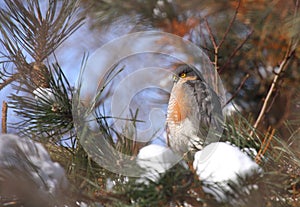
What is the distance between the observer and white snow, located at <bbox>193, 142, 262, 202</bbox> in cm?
50

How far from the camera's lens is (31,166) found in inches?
21.1

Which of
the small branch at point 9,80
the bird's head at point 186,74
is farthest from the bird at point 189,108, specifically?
the small branch at point 9,80

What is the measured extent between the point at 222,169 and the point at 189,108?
1.37ft

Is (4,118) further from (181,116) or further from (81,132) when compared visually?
(181,116)

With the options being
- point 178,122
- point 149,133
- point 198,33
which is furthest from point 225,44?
point 149,133

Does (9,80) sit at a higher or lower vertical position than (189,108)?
higher

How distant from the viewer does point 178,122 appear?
91 cm

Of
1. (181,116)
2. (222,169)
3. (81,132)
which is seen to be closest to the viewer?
(222,169)

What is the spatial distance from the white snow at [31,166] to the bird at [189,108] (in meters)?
0.29

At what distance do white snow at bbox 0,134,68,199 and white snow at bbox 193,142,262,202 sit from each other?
0.44 feet

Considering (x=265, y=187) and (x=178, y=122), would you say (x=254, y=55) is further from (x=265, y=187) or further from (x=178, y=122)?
(x=265, y=187)

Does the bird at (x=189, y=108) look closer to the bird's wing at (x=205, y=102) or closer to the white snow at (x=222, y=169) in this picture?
the bird's wing at (x=205, y=102)

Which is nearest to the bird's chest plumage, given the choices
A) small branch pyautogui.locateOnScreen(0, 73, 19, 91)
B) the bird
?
the bird

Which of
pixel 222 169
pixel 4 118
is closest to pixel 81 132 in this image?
pixel 4 118
